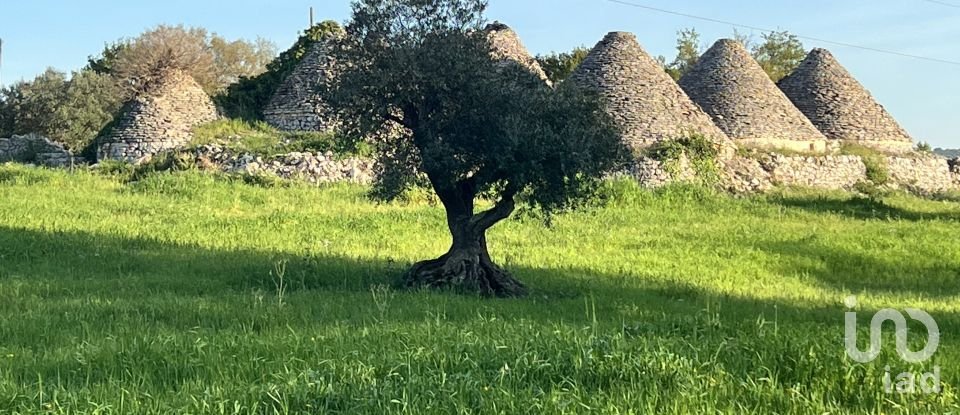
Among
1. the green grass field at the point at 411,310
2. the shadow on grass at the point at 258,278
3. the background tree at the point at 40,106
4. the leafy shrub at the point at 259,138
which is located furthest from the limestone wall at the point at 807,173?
the background tree at the point at 40,106

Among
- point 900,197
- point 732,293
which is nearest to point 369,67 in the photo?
point 732,293

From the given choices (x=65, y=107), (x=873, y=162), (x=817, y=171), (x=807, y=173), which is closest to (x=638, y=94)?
(x=807, y=173)

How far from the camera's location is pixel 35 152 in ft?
80.5

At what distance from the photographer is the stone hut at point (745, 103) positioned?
26484 mm

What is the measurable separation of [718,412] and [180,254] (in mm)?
7973

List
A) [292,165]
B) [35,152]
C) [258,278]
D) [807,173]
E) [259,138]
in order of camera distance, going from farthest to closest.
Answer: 1. [807,173]
2. [35,152]
3. [259,138]
4. [292,165]
5. [258,278]

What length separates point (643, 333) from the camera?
511cm

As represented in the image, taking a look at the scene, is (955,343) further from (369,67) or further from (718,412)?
(369,67)

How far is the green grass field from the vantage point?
3568 millimetres

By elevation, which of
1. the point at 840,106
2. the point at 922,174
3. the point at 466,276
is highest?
the point at 840,106

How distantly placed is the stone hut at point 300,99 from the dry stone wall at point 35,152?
17.7 feet

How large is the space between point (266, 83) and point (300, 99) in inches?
92.9

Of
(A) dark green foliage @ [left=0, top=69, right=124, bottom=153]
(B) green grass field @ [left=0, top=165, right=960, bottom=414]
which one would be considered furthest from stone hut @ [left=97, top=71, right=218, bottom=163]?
(A) dark green foliage @ [left=0, top=69, right=124, bottom=153]

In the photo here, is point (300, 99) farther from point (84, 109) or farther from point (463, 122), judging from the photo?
point (463, 122)
